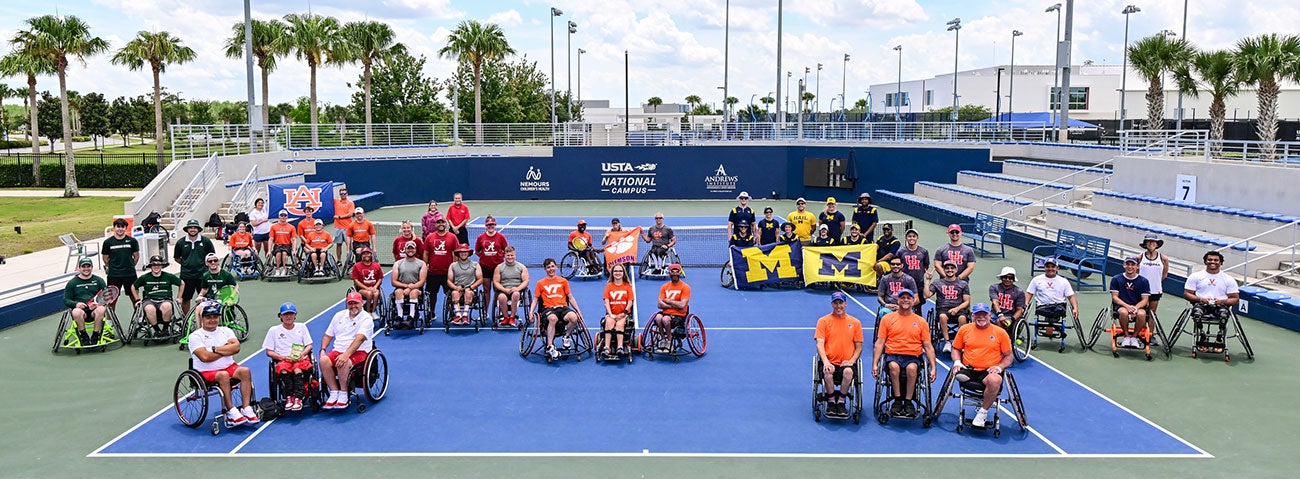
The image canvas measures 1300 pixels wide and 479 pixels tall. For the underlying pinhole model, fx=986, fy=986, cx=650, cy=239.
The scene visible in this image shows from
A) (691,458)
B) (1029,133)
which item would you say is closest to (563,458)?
(691,458)

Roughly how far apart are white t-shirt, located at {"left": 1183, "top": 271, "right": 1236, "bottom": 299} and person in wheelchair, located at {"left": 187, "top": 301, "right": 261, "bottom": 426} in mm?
12319

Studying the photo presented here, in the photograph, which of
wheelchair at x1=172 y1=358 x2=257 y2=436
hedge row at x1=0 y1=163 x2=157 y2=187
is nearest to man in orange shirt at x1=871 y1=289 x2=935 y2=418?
wheelchair at x1=172 y1=358 x2=257 y2=436

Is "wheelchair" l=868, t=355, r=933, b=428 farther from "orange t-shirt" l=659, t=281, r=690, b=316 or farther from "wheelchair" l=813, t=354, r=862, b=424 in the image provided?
"orange t-shirt" l=659, t=281, r=690, b=316

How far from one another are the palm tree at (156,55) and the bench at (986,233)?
42072 mm

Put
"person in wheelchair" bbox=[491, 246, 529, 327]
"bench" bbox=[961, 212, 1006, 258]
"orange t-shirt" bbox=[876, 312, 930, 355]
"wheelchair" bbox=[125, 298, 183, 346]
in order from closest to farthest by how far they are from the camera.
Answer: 1. "orange t-shirt" bbox=[876, 312, 930, 355]
2. "wheelchair" bbox=[125, 298, 183, 346]
3. "person in wheelchair" bbox=[491, 246, 529, 327]
4. "bench" bbox=[961, 212, 1006, 258]

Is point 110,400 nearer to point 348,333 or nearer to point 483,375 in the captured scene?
point 348,333

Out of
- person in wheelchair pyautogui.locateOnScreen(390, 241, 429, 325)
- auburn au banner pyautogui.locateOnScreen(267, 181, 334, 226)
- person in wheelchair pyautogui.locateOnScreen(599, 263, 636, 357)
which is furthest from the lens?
auburn au banner pyautogui.locateOnScreen(267, 181, 334, 226)

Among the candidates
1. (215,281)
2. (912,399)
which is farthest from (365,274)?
(912,399)

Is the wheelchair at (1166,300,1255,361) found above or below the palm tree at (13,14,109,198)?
below

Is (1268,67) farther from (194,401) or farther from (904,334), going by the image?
(194,401)

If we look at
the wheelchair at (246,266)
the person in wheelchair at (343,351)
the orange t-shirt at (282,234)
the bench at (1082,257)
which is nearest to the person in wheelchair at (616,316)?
the person in wheelchair at (343,351)

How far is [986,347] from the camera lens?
34.0ft

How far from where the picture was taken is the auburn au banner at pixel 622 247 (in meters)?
21.0

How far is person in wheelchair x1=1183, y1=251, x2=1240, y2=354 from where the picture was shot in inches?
532
